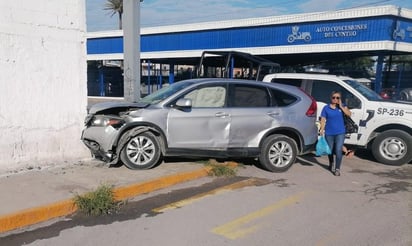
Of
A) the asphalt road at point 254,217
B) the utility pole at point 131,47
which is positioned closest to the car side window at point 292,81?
the asphalt road at point 254,217

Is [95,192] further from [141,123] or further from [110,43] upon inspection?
[110,43]

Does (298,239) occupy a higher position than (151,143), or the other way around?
(151,143)

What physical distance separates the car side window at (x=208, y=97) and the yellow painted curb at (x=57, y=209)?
154 cm

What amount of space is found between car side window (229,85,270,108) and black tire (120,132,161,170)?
Answer: 1.62 meters

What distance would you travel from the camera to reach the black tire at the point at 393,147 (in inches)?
372

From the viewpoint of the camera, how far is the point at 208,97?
26.3 feet

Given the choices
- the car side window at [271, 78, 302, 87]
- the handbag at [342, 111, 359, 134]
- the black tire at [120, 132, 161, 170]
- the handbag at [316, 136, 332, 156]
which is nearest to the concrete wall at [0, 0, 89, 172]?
the black tire at [120, 132, 161, 170]

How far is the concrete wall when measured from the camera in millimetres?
6855

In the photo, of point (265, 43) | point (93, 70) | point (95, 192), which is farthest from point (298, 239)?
point (93, 70)

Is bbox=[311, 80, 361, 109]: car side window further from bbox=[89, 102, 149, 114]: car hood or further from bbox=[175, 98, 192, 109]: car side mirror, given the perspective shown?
bbox=[89, 102, 149, 114]: car hood

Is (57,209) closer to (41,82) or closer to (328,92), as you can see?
(41,82)

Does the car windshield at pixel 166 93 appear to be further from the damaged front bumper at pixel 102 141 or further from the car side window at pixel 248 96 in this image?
the damaged front bumper at pixel 102 141

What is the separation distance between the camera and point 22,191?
5.97 metres

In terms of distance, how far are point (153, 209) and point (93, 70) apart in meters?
44.6
